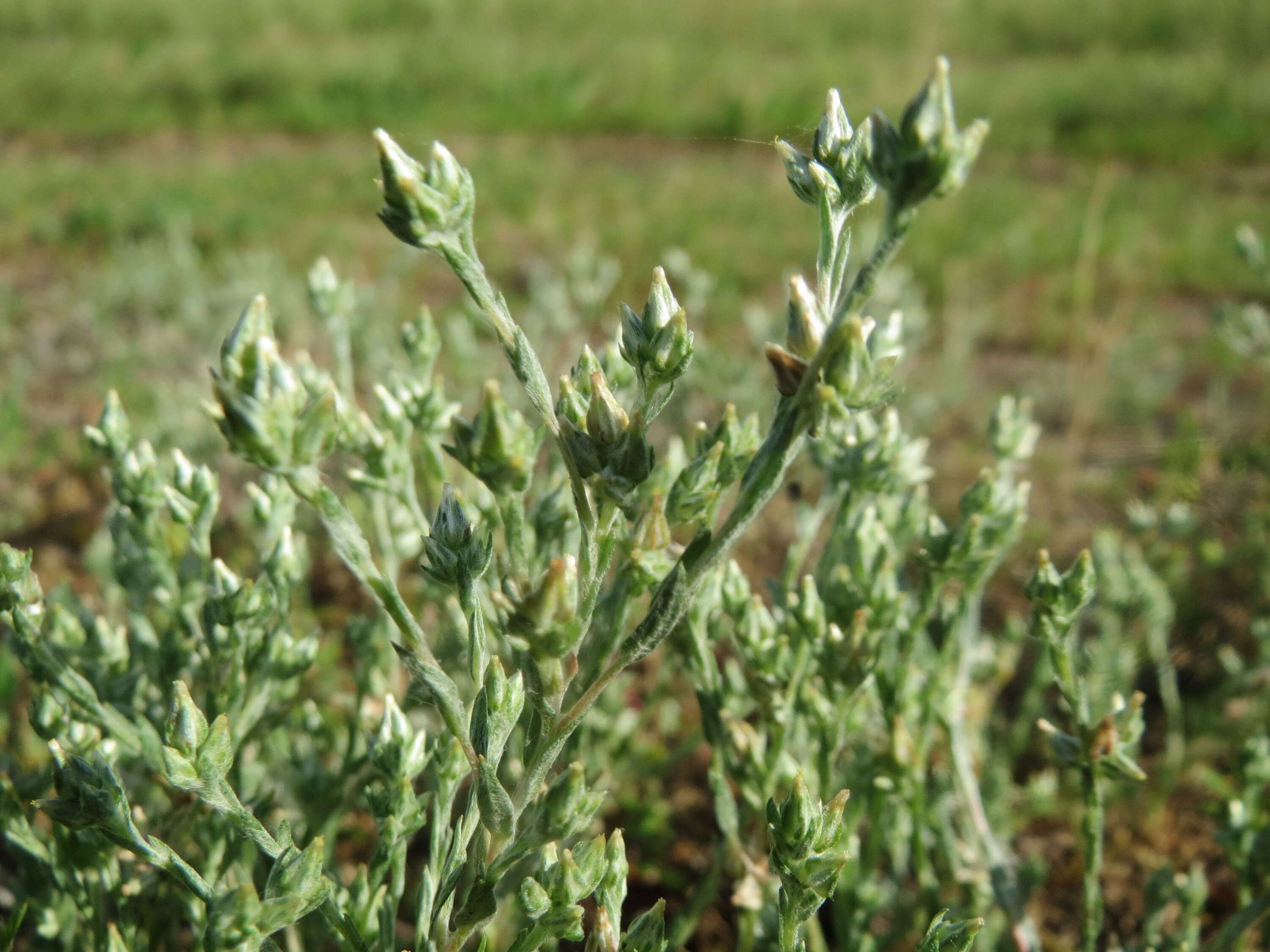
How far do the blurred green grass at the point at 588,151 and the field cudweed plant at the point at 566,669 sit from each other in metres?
0.66

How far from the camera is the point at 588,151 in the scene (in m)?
9.88

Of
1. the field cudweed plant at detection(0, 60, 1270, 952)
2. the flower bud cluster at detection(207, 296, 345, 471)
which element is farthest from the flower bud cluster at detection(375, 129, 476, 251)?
the flower bud cluster at detection(207, 296, 345, 471)

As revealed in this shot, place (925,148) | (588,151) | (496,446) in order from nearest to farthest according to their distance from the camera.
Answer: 1. (925,148)
2. (496,446)
3. (588,151)

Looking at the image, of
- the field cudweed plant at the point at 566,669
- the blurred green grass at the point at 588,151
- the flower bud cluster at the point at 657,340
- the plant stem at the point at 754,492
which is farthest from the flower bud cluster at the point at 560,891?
the blurred green grass at the point at 588,151

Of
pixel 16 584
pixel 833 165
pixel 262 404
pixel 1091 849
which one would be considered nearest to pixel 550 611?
pixel 262 404

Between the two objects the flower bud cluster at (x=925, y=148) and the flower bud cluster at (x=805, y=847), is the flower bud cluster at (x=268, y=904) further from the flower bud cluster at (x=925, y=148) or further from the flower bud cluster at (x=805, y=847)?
the flower bud cluster at (x=925, y=148)

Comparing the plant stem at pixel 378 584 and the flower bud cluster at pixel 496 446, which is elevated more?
the flower bud cluster at pixel 496 446

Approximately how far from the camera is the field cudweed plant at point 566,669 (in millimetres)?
903

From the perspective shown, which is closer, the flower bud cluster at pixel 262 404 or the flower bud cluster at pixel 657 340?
the flower bud cluster at pixel 262 404

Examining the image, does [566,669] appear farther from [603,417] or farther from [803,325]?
[803,325]

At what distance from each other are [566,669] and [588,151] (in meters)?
9.44

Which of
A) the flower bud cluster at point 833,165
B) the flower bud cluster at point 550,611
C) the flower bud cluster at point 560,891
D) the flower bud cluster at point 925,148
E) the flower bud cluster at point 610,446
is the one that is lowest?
the flower bud cluster at point 560,891

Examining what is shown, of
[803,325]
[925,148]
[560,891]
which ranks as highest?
[925,148]

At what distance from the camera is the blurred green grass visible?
548 centimetres
